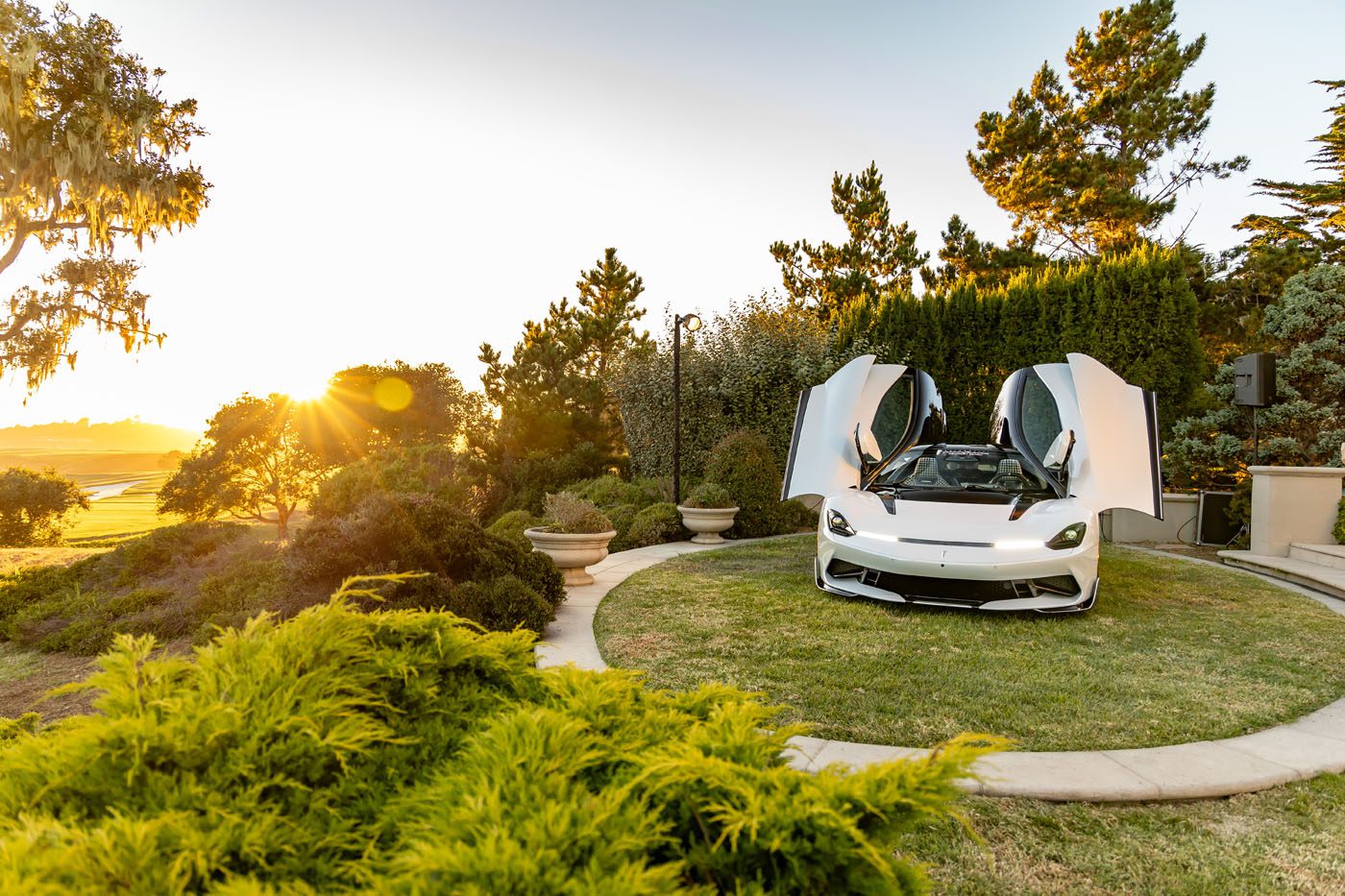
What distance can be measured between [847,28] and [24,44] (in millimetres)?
12077

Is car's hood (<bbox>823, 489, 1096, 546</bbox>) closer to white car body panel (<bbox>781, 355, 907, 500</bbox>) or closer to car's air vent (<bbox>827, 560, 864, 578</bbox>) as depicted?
car's air vent (<bbox>827, 560, 864, 578</bbox>)

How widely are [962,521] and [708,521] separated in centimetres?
475

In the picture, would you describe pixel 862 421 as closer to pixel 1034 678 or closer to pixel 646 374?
pixel 1034 678

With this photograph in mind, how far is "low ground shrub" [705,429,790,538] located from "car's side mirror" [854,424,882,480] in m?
3.51

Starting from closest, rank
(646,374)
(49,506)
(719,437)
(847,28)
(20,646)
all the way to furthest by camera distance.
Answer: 1. (20,646)
2. (847,28)
3. (719,437)
4. (646,374)
5. (49,506)

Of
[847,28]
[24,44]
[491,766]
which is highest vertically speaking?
[24,44]

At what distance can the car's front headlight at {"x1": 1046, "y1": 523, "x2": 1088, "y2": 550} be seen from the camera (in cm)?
507

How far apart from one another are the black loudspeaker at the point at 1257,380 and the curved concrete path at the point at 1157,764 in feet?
24.5

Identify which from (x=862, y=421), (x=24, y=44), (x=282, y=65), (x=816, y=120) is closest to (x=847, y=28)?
(x=816, y=120)

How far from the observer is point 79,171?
33.3ft

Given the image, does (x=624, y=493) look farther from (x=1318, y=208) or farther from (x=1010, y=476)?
(x=1318, y=208)

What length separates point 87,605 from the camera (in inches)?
220

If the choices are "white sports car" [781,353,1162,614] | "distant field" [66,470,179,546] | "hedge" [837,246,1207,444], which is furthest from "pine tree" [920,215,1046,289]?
"distant field" [66,470,179,546]

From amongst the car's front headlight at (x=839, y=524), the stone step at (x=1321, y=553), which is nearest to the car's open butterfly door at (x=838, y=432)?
the car's front headlight at (x=839, y=524)
